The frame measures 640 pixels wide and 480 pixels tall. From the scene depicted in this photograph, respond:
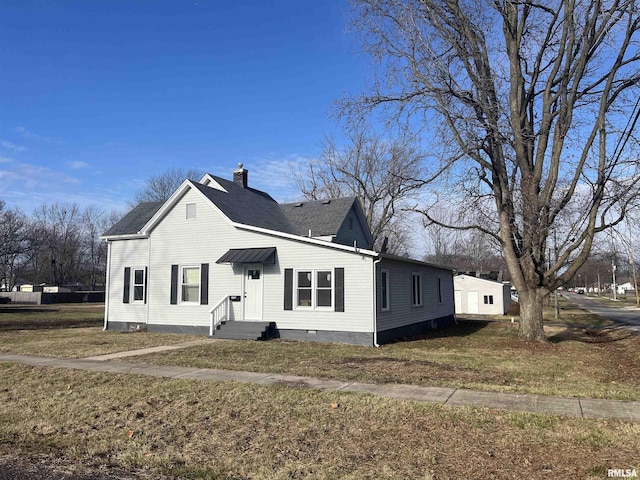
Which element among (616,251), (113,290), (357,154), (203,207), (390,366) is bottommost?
(390,366)

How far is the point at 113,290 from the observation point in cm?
2027

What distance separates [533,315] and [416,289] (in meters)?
4.99

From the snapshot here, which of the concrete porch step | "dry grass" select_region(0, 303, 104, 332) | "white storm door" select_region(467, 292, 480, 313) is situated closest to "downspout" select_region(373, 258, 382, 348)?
the concrete porch step

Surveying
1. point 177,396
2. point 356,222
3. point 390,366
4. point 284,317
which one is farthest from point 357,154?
point 177,396

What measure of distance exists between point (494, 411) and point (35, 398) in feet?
23.2

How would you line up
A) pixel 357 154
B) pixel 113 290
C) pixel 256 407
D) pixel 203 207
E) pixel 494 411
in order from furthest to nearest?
1. pixel 357 154
2. pixel 113 290
3. pixel 203 207
4. pixel 256 407
5. pixel 494 411

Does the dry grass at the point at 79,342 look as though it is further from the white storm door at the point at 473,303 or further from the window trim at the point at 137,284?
the white storm door at the point at 473,303

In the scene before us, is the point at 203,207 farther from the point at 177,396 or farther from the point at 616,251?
the point at 616,251

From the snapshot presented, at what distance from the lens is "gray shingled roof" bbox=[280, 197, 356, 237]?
68.4 feet

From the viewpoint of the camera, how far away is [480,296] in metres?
37.2

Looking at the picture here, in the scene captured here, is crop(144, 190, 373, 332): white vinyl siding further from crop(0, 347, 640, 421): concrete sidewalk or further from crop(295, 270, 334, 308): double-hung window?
crop(0, 347, 640, 421): concrete sidewalk

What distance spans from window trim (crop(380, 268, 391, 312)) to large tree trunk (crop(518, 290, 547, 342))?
463 centimetres

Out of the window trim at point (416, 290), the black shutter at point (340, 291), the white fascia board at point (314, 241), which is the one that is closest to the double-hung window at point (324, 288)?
the black shutter at point (340, 291)

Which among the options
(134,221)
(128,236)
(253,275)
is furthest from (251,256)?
(134,221)
